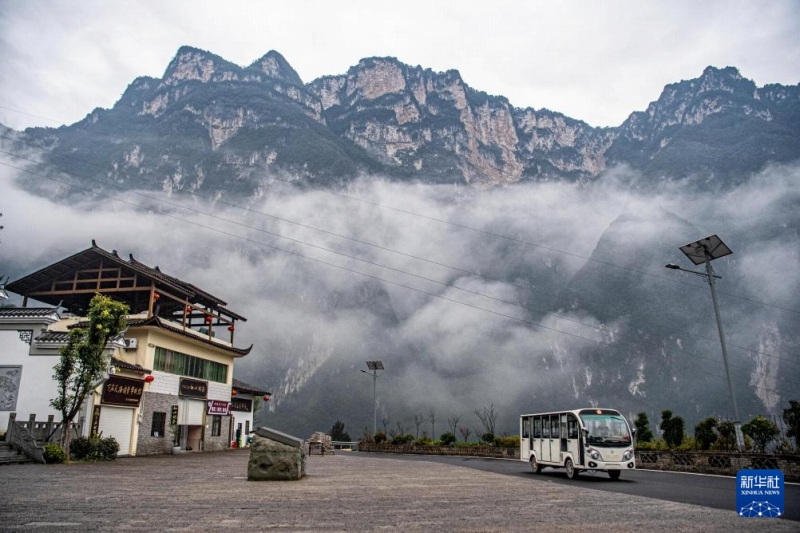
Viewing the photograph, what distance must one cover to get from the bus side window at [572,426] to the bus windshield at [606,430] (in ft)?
1.18

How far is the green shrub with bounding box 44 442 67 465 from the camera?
19284 mm

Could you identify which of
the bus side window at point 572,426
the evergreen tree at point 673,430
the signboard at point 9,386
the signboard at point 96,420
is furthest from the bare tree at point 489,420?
the signboard at point 9,386

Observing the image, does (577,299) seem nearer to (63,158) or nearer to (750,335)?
(750,335)

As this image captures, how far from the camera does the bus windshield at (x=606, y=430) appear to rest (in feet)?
55.5

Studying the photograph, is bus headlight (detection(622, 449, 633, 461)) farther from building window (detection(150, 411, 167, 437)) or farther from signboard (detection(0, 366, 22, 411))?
building window (detection(150, 411, 167, 437))

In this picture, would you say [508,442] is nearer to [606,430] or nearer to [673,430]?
[673,430]

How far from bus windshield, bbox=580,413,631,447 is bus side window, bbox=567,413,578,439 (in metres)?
0.36

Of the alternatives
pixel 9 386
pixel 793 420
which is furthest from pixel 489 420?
pixel 9 386

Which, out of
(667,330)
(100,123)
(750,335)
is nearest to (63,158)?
(100,123)

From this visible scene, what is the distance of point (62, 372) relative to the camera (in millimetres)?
20594

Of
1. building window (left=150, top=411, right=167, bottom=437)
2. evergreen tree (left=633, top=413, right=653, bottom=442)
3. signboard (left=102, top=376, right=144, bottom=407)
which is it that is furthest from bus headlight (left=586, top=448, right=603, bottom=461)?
building window (left=150, top=411, right=167, bottom=437)

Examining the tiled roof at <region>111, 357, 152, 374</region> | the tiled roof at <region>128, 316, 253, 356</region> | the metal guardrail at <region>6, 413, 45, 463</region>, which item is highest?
the tiled roof at <region>128, 316, 253, 356</region>

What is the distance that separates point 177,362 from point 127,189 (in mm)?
147084

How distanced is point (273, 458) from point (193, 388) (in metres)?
24.8
